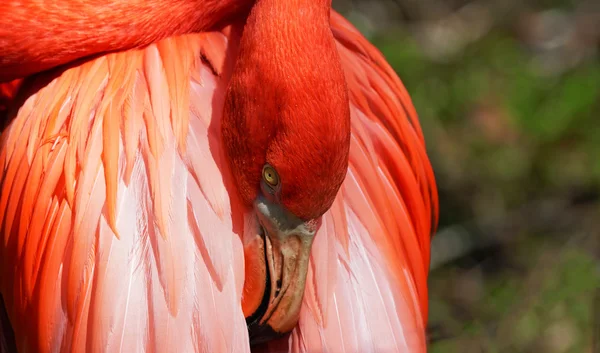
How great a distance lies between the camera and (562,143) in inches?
175

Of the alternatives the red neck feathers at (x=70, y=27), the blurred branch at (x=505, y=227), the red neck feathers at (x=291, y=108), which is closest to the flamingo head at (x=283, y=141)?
the red neck feathers at (x=291, y=108)

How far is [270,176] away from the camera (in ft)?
6.36

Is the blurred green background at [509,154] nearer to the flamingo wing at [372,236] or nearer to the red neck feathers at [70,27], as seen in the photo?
the flamingo wing at [372,236]

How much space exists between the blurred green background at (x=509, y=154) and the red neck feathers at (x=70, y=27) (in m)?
1.98

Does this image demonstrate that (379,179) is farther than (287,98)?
Yes

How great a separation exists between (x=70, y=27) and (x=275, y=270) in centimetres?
75

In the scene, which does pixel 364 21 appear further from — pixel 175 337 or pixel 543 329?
pixel 175 337

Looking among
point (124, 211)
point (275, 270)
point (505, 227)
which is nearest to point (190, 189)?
point (124, 211)

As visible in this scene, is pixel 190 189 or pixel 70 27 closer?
pixel 190 189

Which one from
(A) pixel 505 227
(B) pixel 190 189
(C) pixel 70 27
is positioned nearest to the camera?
(B) pixel 190 189

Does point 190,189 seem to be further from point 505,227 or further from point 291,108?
point 505,227

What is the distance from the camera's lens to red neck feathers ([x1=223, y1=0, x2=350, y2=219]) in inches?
72.2

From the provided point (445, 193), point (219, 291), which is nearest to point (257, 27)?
point (219, 291)

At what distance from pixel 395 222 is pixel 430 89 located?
8.16ft
